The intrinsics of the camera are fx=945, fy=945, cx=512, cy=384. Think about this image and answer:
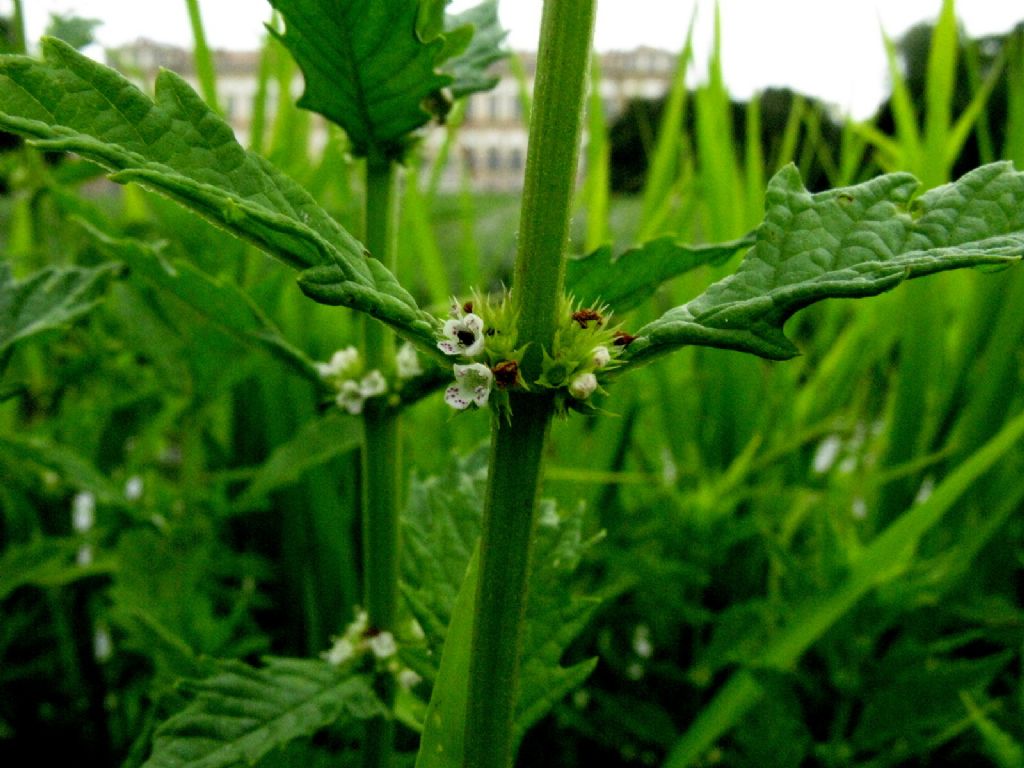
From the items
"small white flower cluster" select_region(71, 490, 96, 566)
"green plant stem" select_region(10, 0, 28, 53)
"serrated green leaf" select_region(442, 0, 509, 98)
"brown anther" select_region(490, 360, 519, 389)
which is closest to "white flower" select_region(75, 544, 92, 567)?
"small white flower cluster" select_region(71, 490, 96, 566)

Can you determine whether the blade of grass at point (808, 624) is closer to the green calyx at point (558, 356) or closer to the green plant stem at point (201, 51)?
the green calyx at point (558, 356)

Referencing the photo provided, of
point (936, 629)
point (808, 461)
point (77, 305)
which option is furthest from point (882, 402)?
point (77, 305)

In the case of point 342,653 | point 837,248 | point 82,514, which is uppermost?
point 837,248

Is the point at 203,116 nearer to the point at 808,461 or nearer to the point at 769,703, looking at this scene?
the point at 769,703

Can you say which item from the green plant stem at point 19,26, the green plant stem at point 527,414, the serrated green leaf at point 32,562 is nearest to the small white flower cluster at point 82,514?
the serrated green leaf at point 32,562

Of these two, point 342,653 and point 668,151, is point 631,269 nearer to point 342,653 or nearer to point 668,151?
point 342,653

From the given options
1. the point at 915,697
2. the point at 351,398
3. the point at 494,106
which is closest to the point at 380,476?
the point at 351,398

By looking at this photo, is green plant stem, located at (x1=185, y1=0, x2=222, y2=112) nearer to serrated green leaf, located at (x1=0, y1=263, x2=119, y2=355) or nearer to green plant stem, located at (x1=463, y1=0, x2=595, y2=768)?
serrated green leaf, located at (x1=0, y1=263, x2=119, y2=355)
